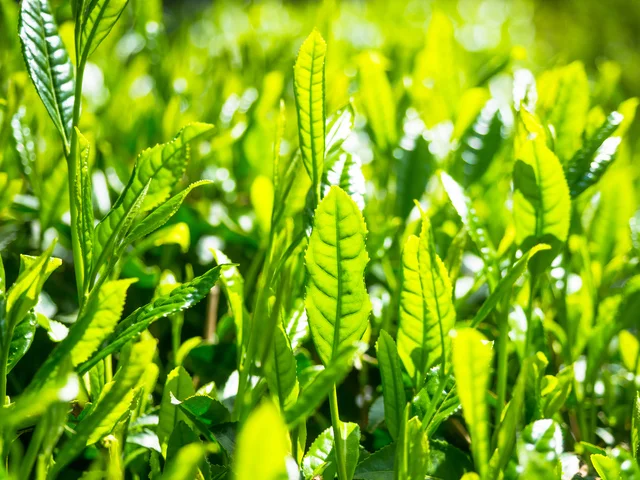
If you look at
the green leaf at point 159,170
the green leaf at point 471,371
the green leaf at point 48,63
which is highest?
the green leaf at point 48,63

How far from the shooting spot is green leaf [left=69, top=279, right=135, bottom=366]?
0.69 metres

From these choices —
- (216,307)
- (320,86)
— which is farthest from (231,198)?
(320,86)

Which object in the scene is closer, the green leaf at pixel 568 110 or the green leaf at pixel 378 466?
the green leaf at pixel 378 466

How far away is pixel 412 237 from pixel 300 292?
315 millimetres

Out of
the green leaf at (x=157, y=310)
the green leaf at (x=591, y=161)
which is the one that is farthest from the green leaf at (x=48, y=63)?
the green leaf at (x=591, y=161)

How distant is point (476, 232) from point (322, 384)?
449 mm

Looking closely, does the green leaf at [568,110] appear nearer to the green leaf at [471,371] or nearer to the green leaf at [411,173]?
the green leaf at [411,173]

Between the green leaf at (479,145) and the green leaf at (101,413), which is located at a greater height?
the green leaf at (479,145)

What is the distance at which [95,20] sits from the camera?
0.85m

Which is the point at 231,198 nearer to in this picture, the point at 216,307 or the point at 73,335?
the point at 216,307

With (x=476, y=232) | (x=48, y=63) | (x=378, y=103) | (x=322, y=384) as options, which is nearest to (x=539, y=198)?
(x=476, y=232)

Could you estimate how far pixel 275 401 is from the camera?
0.80 m

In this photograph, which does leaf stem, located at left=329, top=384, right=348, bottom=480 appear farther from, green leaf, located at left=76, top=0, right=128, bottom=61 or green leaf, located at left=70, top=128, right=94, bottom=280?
green leaf, located at left=76, top=0, right=128, bottom=61

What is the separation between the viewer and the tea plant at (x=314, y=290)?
0.70m
